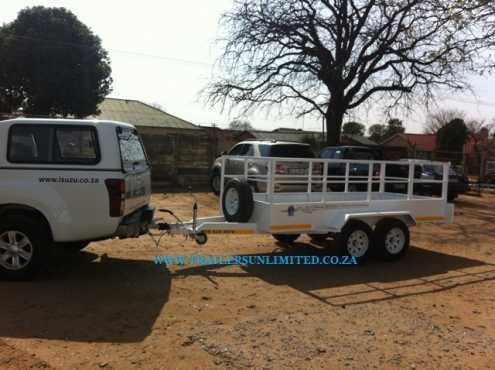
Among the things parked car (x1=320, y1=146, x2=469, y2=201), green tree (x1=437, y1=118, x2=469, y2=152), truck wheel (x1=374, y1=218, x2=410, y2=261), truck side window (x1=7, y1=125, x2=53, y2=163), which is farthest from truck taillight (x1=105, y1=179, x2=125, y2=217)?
green tree (x1=437, y1=118, x2=469, y2=152)

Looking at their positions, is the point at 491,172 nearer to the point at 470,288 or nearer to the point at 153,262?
the point at 470,288

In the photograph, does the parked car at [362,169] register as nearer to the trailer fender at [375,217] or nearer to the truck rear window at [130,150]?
the trailer fender at [375,217]

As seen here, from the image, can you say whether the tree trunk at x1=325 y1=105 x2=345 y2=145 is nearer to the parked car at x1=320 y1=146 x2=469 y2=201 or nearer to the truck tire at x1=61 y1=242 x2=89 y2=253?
the parked car at x1=320 y1=146 x2=469 y2=201

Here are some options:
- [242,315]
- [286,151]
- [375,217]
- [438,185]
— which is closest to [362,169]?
[286,151]

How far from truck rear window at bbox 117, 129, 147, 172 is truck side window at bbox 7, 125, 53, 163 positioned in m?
0.87

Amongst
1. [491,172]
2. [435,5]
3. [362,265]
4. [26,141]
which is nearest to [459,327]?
[362,265]

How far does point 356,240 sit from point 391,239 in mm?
780

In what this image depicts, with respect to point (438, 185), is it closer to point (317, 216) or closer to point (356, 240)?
point (356, 240)

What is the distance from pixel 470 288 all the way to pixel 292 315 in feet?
9.88

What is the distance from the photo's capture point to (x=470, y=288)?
20.4ft

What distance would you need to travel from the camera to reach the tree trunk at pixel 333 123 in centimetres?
2009

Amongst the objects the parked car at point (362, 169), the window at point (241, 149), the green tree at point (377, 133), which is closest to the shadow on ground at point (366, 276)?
the parked car at point (362, 169)

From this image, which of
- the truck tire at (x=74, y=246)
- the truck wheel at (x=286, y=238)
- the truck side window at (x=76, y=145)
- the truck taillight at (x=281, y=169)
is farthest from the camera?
the truck taillight at (x=281, y=169)

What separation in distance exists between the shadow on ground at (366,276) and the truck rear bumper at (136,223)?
82cm
